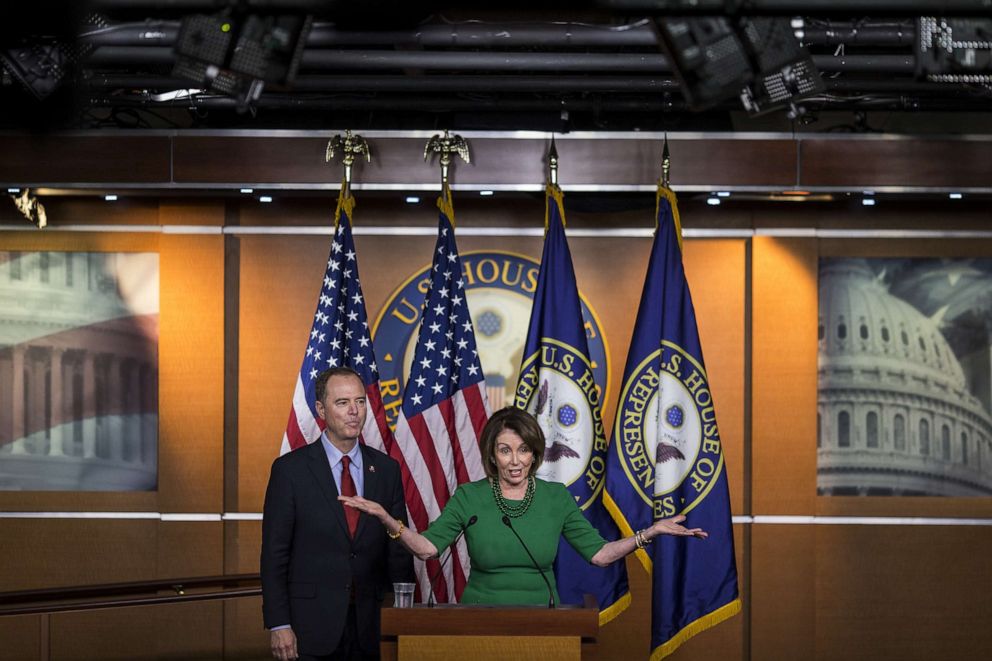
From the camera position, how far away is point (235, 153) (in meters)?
6.78

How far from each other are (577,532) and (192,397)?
3062 millimetres

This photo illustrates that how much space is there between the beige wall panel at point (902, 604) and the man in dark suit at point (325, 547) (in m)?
3.16

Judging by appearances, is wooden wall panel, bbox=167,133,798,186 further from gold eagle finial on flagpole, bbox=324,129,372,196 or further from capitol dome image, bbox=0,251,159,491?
capitol dome image, bbox=0,251,159,491

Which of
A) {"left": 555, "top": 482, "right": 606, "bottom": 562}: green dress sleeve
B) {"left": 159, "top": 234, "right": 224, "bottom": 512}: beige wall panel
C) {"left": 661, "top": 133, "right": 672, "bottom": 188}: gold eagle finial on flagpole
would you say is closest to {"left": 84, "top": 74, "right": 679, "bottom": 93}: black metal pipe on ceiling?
{"left": 661, "top": 133, "right": 672, "bottom": 188}: gold eagle finial on flagpole

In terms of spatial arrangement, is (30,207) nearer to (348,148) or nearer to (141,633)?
(348,148)

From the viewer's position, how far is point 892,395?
7191 millimetres

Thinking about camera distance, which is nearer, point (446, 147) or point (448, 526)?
point (448, 526)

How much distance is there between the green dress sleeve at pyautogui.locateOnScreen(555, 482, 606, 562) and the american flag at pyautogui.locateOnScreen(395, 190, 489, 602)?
1.60 meters

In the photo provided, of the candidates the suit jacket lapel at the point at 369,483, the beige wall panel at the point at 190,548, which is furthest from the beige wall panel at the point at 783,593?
the beige wall panel at the point at 190,548

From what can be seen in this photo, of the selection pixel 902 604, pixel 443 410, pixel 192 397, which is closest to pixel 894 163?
pixel 902 604

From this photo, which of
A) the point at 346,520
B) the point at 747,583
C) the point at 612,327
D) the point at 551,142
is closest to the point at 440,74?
the point at 551,142

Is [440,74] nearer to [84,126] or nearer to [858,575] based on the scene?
[84,126]

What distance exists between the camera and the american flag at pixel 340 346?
627cm

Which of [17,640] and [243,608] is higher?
[243,608]
